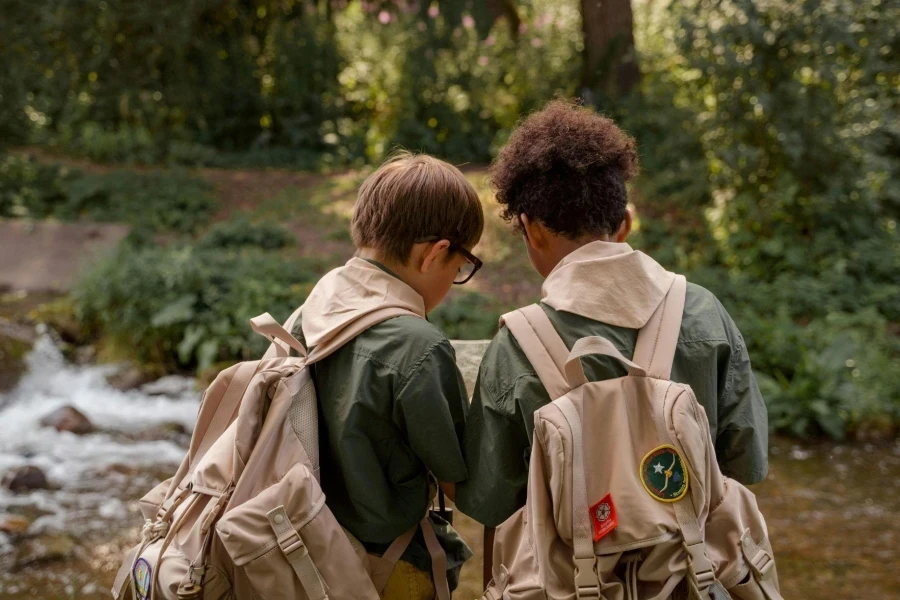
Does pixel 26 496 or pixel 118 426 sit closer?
pixel 26 496

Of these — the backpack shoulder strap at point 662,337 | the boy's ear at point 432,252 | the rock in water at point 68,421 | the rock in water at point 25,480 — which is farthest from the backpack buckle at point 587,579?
the rock in water at point 68,421

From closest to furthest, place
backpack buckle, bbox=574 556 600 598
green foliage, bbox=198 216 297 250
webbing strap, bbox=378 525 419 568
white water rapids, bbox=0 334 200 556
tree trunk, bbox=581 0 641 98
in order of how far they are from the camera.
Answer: backpack buckle, bbox=574 556 600 598 < webbing strap, bbox=378 525 419 568 < white water rapids, bbox=0 334 200 556 < green foliage, bbox=198 216 297 250 < tree trunk, bbox=581 0 641 98

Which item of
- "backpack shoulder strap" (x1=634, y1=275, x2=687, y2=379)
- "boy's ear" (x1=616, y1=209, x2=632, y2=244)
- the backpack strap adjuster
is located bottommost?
the backpack strap adjuster

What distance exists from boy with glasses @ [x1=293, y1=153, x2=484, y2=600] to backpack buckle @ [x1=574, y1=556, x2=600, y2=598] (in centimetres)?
47

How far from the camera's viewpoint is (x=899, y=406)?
239 inches

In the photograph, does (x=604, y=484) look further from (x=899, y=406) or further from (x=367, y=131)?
(x=367, y=131)

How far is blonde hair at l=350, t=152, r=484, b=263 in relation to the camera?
2277 millimetres

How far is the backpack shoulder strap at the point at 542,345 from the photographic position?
6.29ft

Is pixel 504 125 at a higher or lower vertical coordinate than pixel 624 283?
lower

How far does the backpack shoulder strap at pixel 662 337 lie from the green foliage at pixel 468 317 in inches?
193

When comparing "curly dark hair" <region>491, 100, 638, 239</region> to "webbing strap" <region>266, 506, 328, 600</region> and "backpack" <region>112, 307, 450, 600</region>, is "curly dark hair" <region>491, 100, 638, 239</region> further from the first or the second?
"webbing strap" <region>266, 506, 328, 600</region>

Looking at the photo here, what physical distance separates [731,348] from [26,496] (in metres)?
4.70

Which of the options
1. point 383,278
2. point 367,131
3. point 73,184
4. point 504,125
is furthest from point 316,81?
point 383,278

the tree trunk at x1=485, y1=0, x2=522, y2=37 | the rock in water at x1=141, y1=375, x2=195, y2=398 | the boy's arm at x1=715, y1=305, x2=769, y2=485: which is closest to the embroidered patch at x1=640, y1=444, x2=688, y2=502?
the boy's arm at x1=715, y1=305, x2=769, y2=485
